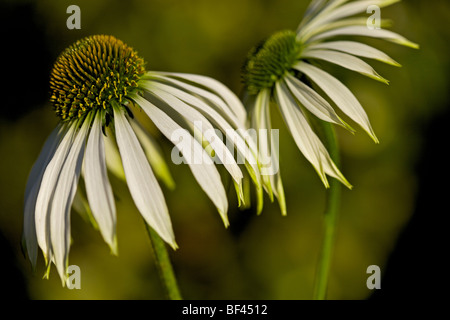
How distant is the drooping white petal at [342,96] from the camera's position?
24.5 inches

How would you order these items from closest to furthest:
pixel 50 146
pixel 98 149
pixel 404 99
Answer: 1. pixel 98 149
2. pixel 50 146
3. pixel 404 99

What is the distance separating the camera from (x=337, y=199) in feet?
2.18

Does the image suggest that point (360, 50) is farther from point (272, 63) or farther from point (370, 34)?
point (272, 63)

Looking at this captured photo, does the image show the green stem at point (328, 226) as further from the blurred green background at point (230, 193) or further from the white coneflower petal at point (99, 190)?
the blurred green background at point (230, 193)

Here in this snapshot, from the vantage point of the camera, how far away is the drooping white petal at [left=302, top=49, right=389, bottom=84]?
628mm

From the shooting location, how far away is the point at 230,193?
5.75 feet

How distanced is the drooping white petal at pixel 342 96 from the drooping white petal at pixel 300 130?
52 mm

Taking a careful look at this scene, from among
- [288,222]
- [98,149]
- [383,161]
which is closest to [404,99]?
[383,161]

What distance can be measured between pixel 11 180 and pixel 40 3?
75 cm

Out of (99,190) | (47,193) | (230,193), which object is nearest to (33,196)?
(47,193)

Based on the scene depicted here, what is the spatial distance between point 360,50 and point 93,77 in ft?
1.42

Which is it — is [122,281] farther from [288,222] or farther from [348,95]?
[348,95]

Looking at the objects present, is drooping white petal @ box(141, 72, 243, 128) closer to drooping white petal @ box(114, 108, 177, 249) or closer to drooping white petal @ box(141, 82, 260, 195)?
drooping white petal @ box(141, 82, 260, 195)

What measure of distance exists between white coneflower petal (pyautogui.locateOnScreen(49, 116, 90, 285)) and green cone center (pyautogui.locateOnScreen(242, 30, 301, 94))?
0.32 metres
